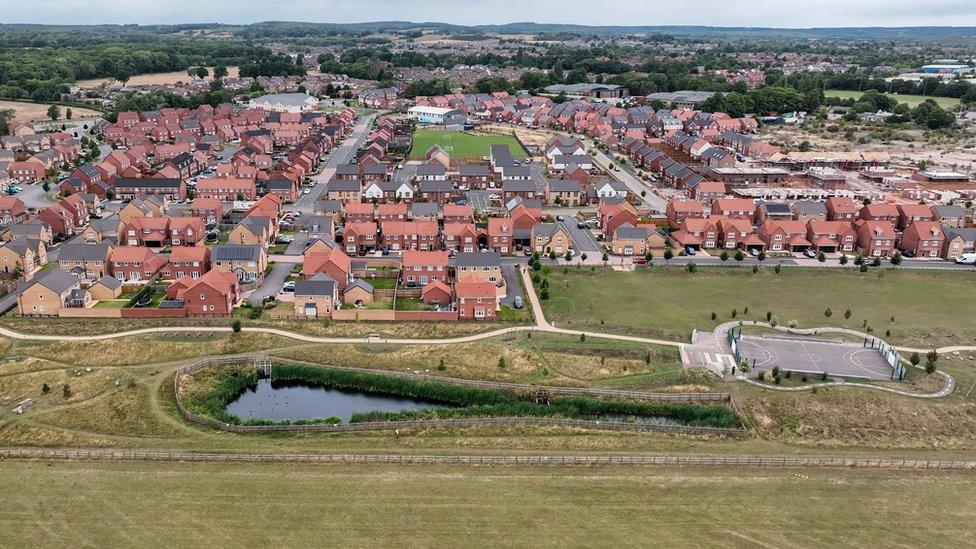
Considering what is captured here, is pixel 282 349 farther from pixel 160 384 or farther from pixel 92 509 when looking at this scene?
pixel 92 509

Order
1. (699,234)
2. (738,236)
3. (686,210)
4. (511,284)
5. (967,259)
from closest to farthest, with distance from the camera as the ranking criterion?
(511,284), (967,259), (738,236), (699,234), (686,210)

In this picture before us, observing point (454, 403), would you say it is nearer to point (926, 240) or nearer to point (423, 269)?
point (423, 269)

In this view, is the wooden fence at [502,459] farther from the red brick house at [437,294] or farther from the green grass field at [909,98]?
the green grass field at [909,98]

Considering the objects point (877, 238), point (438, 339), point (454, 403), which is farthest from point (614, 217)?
point (454, 403)

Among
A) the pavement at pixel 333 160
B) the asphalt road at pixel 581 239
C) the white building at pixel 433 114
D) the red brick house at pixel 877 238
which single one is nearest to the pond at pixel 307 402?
the asphalt road at pixel 581 239

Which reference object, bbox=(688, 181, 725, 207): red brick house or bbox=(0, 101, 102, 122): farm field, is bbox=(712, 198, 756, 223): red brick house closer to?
bbox=(688, 181, 725, 207): red brick house

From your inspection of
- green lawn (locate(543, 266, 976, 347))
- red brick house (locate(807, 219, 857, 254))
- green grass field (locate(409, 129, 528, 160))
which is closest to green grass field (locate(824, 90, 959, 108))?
green grass field (locate(409, 129, 528, 160))
